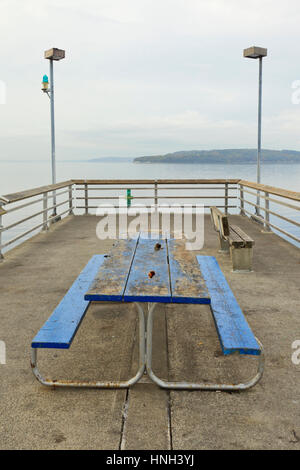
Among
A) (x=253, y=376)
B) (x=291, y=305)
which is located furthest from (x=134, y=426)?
(x=291, y=305)

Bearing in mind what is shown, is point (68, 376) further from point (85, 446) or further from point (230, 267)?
point (230, 267)

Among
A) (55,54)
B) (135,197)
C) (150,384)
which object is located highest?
(55,54)

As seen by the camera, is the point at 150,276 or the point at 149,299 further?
the point at 150,276

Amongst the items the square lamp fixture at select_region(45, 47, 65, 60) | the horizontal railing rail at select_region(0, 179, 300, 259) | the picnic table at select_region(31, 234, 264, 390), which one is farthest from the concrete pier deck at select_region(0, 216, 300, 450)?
the square lamp fixture at select_region(45, 47, 65, 60)

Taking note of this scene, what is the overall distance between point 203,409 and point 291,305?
2.27 meters

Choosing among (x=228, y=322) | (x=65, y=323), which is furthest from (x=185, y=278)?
(x=65, y=323)

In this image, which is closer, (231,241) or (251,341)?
(251,341)

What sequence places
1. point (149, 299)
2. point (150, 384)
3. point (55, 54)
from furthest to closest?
point (55, 54), point (150, 384), point (149, 299)

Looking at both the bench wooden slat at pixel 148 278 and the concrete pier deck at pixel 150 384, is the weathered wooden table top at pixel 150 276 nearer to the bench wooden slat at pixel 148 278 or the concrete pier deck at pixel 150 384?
the bench wooden slat at pixel 148 278

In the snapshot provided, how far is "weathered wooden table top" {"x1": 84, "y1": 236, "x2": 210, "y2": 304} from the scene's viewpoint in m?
2.75

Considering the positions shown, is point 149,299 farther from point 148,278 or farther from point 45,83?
point 45,83

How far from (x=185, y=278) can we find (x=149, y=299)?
19.1 inches

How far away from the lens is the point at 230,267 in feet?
20.7

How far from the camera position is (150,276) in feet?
10.2
